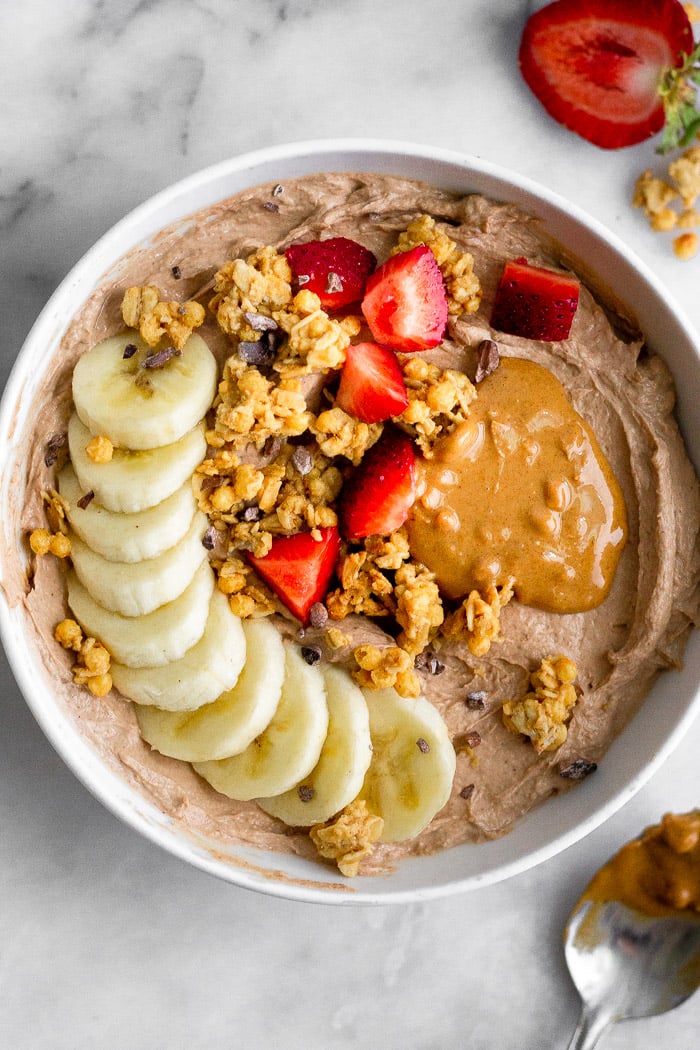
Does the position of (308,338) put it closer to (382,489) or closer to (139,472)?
(382,489)

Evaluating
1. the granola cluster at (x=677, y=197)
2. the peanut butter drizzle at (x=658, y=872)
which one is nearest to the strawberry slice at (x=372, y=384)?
the granola cluster at (x=677, y=197)

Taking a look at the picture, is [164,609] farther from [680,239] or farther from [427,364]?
[680,239]

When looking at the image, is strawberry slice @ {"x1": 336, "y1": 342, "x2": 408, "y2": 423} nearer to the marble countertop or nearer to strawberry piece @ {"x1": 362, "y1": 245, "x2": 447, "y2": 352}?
strawberry piece @ {"x1": 362, "y1": 245, "x2": 447, "y2": 352}

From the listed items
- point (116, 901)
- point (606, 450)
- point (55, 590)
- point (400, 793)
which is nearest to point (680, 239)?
point (606, 450)

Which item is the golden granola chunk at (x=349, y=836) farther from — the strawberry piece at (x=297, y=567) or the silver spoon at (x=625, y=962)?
the silver spoon at (x=625, y=962)

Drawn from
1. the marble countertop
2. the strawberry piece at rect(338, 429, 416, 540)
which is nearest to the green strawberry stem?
the marble countertop
